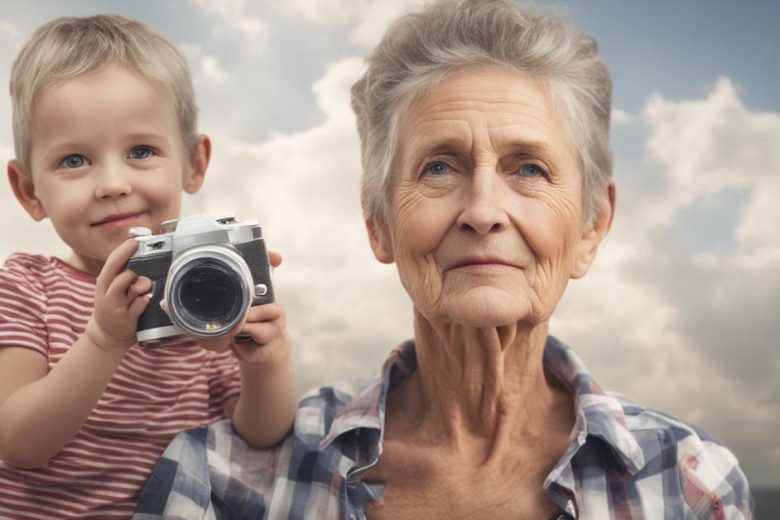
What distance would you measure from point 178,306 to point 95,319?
39 centimetres

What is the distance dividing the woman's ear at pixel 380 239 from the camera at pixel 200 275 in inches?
25.2

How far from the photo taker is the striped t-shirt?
3021 mm

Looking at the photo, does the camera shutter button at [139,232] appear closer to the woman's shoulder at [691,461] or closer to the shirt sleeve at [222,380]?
the shirt sleeve at [222,380]

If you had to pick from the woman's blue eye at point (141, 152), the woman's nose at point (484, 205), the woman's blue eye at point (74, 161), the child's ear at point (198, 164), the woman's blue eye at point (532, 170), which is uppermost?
the child's ear at point (198, 164)

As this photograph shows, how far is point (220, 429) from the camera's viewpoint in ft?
10.6

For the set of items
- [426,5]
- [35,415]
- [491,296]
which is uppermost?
[426,5]

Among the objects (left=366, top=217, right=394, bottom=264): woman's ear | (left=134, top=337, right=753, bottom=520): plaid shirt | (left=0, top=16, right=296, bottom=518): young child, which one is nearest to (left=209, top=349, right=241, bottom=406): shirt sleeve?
(left=0, top=16, right=296, bottom=518): young child

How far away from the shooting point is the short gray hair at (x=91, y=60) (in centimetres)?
316

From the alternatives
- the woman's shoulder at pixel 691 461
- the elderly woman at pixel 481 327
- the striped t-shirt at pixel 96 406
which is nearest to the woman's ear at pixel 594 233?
the elderly woman at pixel 481 327

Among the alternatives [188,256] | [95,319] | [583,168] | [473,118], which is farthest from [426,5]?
[95,319]

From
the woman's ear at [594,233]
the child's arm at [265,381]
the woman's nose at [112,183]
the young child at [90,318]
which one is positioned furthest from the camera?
the woman's ear at [594,233]

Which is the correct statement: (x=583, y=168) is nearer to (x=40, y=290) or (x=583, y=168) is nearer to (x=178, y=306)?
(x=178, y=306)

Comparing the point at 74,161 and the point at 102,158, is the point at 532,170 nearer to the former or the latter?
the point at 102,158

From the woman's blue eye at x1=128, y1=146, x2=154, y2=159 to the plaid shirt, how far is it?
955mm
